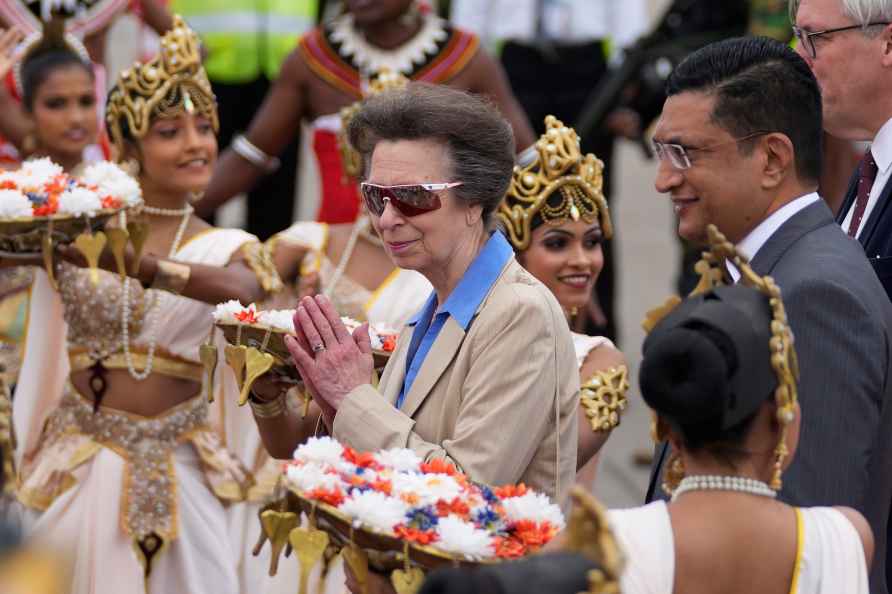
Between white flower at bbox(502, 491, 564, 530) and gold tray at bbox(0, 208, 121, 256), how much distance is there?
1.95 metres

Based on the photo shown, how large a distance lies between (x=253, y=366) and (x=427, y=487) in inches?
34.7

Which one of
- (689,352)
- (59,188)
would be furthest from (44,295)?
(689,352)

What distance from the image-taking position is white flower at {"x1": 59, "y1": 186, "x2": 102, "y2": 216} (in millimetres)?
4527

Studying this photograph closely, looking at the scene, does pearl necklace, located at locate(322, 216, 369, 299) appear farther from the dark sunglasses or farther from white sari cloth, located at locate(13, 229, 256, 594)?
the dark sunglasses

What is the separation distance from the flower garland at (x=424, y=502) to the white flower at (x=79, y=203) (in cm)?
166

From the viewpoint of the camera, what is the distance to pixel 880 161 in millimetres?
4117

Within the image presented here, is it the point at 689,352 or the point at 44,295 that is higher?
the point at 689,352

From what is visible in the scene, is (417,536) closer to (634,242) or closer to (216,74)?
(216,74)

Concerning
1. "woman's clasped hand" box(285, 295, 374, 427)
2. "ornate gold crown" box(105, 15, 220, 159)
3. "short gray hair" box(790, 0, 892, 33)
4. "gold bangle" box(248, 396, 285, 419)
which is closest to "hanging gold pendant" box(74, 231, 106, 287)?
"gold bangle" box(248, 396, 285, 419)

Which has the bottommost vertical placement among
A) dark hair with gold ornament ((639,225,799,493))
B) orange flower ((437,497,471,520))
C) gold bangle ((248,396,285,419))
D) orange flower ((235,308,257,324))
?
gold bangle ((248,396,285,419))

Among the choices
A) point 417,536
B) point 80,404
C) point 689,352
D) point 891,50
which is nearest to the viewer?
point 689,352

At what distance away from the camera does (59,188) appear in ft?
15.2

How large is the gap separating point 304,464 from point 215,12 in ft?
18.4

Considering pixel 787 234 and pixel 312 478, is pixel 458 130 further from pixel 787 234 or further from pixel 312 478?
pixel 312 478
